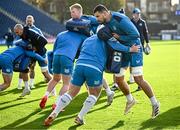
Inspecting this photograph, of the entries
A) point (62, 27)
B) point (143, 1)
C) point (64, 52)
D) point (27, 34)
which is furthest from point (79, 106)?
point (143, 1)

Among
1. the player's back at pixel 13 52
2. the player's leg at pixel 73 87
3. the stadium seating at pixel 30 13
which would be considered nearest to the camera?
the player's leg at pixel 73 87

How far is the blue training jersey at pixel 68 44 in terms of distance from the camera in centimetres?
951

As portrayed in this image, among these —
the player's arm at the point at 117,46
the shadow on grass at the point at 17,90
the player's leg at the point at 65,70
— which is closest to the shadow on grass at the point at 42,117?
the player's leg at the point at 65,70

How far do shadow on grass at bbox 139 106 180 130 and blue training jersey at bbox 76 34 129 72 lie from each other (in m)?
1.38

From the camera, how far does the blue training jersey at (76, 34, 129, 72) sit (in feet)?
26.1

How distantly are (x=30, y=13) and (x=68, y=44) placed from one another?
5013 cm

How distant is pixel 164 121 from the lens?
28.5ft

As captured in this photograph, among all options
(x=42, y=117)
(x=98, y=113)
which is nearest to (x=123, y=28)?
(x=98, y=113)

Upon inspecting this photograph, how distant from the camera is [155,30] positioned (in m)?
86.2

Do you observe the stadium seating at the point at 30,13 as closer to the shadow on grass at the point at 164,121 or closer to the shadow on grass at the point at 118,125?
the shadow on grass at the point at 164,121

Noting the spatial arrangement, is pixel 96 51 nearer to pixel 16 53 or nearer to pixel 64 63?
pixel 64 63

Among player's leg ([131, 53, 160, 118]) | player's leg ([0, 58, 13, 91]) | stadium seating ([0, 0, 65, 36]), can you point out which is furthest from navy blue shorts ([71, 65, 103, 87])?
stadium seating ([0, 0, 65, 36])

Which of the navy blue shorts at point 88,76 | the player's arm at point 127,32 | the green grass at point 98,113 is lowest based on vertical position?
the green grass at point 98,113

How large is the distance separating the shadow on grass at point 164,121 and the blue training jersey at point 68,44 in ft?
7.14
